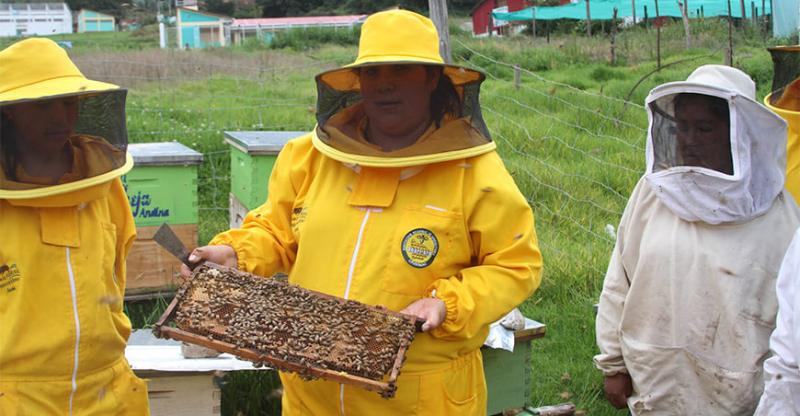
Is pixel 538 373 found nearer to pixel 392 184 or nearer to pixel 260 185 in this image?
pixel 260 185

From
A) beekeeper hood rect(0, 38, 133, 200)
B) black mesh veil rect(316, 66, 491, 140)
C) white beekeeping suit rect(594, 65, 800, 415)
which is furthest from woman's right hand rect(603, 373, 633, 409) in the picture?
beekeeper hood rect(0, 38, 133, 200)

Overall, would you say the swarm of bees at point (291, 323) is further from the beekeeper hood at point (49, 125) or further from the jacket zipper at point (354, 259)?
the beekeeper hood at point (49, 125)

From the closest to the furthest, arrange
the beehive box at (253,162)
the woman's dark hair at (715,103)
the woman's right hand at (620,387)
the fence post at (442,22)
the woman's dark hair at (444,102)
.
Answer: the woman's dark hair at (444,102)
the woman's dark hair at (715,103)
the woman's right hand at (620,387)
the beehive box at (253,162)
the fence post at (442,22)

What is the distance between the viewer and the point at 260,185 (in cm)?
454

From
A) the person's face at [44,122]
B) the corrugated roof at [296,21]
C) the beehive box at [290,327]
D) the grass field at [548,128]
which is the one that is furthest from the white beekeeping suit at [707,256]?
the corrugated roof at [296,21]

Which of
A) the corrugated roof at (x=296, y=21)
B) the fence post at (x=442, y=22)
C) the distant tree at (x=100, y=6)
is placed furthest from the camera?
the distant tree at (x=100, y=6)

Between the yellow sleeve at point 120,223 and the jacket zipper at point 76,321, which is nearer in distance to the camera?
the jacket zipper at point 76,321

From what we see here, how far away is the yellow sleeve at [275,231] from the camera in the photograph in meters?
2.41

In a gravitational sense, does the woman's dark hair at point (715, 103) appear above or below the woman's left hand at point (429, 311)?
above

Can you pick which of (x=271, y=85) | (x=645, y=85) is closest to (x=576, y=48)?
(x=645, y=85)

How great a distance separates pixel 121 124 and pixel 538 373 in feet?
8.33

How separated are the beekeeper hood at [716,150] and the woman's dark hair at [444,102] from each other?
26.2 inches

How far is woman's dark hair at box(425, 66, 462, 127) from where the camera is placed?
235 cm

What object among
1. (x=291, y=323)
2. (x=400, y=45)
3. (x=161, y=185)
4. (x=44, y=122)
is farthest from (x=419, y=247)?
(x=161, y=185)
